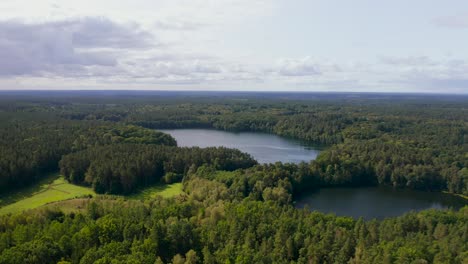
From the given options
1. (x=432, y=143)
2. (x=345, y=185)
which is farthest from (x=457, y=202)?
(x=432, y=143)

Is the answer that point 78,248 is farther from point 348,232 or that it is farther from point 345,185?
point 345,185

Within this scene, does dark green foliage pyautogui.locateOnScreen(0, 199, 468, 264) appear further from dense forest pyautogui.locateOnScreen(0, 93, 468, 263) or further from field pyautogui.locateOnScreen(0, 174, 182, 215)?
field pyautogui.locateOnScreen(0, 174, 182, 215)

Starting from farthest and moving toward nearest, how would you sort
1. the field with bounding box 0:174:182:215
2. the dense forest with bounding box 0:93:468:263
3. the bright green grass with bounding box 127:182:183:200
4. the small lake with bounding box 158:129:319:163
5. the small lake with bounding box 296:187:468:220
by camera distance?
the small lake with bounding box 158:129:319:163 → the bright green grass with bounding box 127:182:183:200 → the small lake with bounding box 296:187:468:220 → the field with bounding box 0:174:182:215 → the dense forest with bounding box 0:93:468:263

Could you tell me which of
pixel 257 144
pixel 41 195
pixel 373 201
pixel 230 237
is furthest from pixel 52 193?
pixel 257 144

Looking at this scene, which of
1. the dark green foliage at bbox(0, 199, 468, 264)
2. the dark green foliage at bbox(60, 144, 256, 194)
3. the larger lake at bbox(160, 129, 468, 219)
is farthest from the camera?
the dark green foliage at bbox(60, 144, 256, 194)

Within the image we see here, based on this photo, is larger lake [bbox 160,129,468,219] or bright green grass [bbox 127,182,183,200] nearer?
larger lake [bbox 160,129,468,219]

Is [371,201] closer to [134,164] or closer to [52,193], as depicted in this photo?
[134,164]

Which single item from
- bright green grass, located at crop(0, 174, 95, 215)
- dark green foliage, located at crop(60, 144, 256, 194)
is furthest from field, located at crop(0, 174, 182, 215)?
dark green foliage, located at crop(60, 144, 256, 194)
